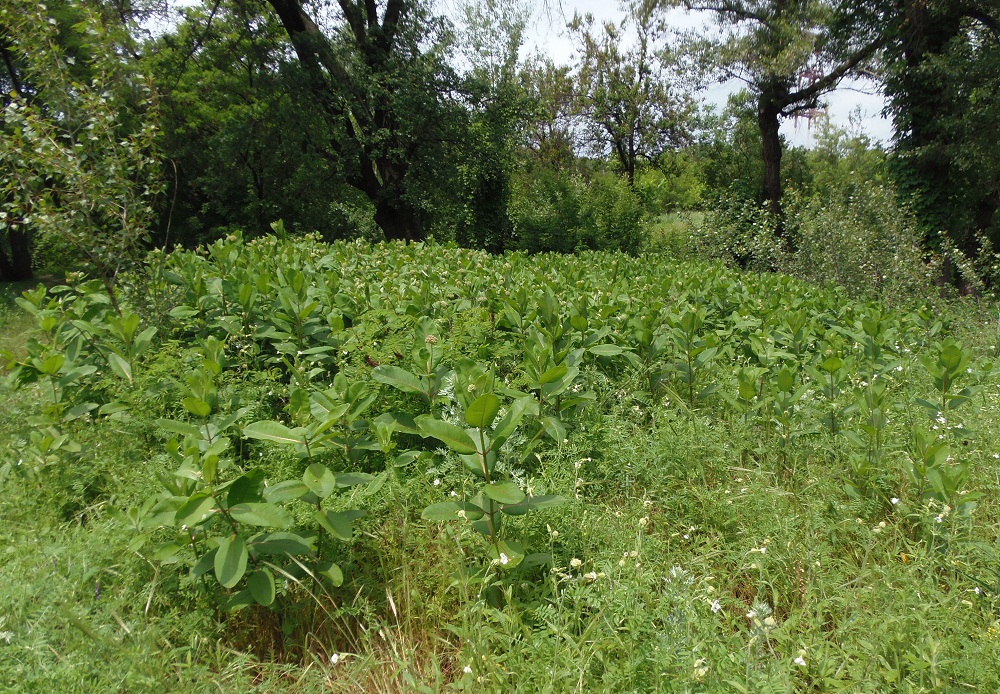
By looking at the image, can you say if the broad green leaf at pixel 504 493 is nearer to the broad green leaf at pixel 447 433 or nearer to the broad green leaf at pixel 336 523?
the broad green leaf at pixel 447 433

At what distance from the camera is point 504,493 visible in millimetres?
1980

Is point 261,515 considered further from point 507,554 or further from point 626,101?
point 626,101

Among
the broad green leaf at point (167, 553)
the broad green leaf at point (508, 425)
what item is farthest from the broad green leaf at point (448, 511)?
the broad green leaf at point (167, 553)

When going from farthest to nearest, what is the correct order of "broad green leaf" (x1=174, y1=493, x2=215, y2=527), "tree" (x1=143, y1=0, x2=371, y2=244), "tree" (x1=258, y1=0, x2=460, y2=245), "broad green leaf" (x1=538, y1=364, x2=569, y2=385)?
"tree" (x1=143, y1=0, x2=371, y2=244), "tree" (x1=258, y1=0, x2=460, y2=245), "broad green leaf" (x1=538, y1=364, x2=569, y2=385), "broad green leaf" (x1=174, y1=493, x2=215, y2=527)

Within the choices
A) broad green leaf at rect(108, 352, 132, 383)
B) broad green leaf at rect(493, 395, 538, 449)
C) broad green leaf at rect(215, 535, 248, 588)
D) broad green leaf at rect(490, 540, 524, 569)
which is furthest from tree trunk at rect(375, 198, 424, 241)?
broad green leaf at rect(215, 535, 248, 588)

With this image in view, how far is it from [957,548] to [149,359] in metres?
4.20

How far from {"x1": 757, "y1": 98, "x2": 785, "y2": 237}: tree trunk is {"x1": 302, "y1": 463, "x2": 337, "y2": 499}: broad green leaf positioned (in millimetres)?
18555

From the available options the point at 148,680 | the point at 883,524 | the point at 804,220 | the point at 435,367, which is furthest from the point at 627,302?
the point at 804,220

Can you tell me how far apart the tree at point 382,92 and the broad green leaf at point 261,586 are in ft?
45.5

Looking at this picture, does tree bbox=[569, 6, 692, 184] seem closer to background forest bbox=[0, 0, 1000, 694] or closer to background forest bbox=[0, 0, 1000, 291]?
background forest bbox=[0, 0, 1000, 291]

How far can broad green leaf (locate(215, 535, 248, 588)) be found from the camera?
1.79m

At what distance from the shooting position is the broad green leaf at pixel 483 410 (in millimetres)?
1956

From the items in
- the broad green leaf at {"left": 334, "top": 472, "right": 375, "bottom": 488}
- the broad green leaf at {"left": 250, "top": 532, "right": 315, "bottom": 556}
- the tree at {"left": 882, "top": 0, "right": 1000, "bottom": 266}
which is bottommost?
the broad green leaf at {"left": 250, "top": 532, "right": 315, "bottom": 556}

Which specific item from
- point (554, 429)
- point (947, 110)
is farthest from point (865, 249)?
point (554, 429)
